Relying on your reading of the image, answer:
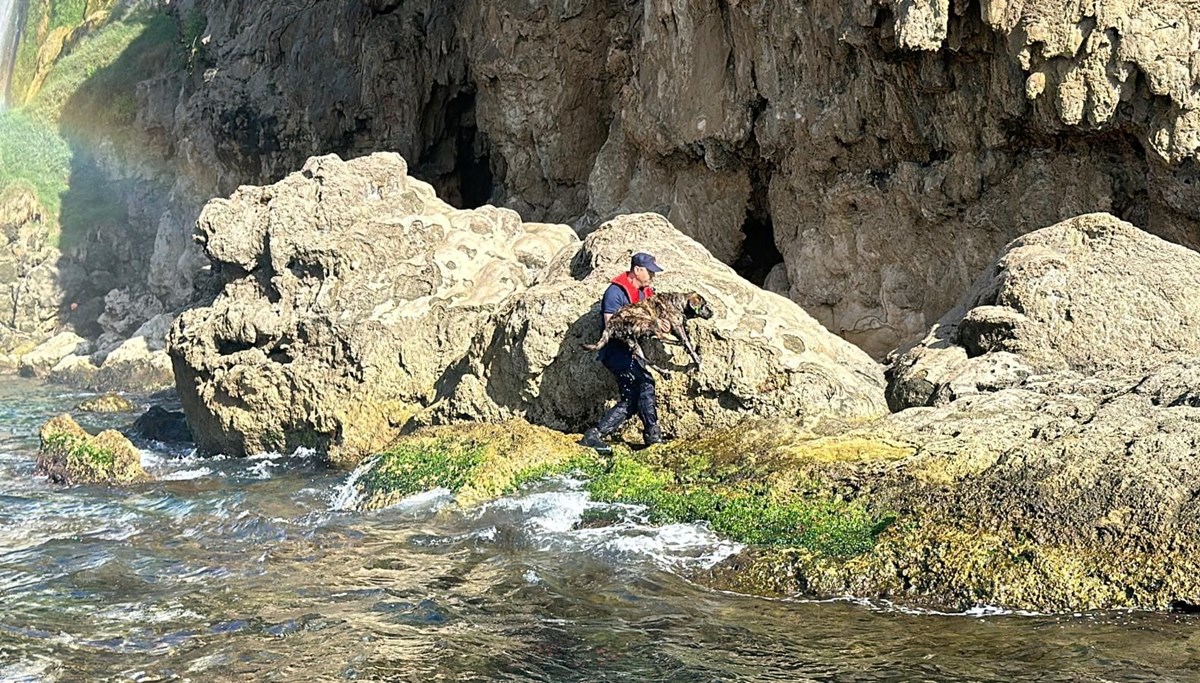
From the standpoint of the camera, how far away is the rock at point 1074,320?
11617 millimetres

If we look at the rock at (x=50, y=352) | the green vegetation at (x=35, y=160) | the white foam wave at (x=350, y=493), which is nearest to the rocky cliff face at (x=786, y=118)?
the rock at (x=50, y=352)

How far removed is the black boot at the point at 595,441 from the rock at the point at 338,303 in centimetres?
238

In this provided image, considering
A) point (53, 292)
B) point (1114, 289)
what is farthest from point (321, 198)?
point (53, 292)

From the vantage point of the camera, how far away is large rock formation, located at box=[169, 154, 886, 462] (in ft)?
41.1

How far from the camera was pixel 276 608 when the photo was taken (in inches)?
344

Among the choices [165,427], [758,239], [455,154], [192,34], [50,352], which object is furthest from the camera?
[192,34]

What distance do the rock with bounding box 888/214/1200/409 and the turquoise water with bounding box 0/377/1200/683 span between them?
11.9ft

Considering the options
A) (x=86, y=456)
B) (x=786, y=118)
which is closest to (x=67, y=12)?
(x=786, y=118)

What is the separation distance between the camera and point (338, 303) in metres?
15.9

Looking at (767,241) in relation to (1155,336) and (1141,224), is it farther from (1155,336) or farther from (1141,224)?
(1155,336)

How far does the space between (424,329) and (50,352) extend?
22.1 m

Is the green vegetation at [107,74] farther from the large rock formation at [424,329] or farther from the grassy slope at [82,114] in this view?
the large rock formation at [424,329]

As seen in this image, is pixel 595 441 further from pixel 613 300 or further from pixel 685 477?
pixel 685 477

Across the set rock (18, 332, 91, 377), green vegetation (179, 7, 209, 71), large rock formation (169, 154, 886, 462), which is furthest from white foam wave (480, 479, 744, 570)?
green vegetation (179, 7, 209, 71)
